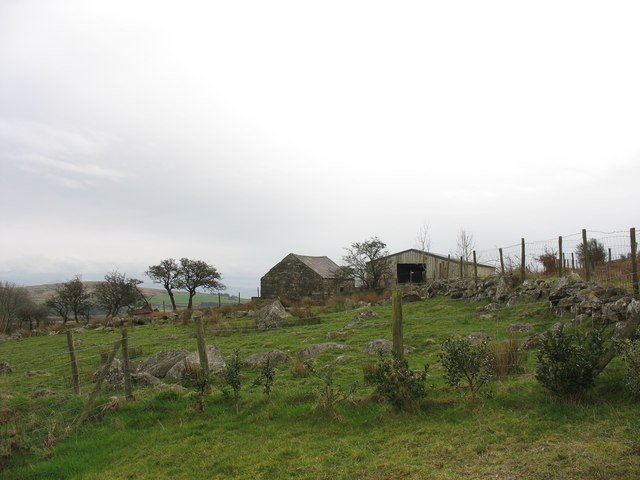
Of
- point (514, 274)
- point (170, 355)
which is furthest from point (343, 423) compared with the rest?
point (514, 274)

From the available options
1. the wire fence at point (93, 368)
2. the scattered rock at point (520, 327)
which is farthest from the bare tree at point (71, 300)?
the scattered rock at point (520, 327)

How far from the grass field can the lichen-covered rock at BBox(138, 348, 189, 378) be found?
7.32ft

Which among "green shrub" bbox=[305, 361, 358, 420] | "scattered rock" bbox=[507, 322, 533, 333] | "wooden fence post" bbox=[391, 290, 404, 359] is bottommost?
"green shrub" bbox=[305, 361, 358, 420]

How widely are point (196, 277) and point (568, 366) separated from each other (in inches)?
1844

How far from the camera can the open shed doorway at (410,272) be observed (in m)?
42.6

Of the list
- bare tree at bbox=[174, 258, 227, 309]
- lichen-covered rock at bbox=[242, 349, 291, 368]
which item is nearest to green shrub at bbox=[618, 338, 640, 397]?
lichen-covered rock at bbox=[242, 349, 291, 368]

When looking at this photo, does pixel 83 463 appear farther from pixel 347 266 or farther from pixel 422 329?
pixel 347 266

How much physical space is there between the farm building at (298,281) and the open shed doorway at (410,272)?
5.82 metres

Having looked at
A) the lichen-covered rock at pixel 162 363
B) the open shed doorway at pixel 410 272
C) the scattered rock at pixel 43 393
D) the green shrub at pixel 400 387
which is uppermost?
the open shed doorway at pixel 410 272

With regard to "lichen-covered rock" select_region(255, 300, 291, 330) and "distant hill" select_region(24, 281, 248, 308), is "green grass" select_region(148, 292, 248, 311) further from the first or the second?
"lichen-covered rock" select_region(255, 300, 291, 330)

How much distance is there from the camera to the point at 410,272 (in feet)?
140

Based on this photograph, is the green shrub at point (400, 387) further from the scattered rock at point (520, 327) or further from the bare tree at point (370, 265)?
the bare tree at point (370, 265)

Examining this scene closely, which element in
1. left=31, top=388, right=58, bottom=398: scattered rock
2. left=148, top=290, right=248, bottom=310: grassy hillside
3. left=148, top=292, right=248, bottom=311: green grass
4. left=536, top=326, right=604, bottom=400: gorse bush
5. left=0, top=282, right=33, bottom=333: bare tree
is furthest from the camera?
left=148, top=290, right=248, bottom=310: grassy hillside

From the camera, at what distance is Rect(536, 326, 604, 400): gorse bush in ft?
18.7
